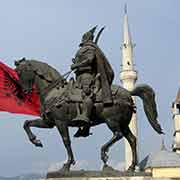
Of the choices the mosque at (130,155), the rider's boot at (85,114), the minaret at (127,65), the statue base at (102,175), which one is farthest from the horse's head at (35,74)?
the minaret at (127,65)

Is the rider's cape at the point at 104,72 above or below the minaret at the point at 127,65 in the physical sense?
below

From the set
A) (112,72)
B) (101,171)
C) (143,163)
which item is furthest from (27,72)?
(143,163)

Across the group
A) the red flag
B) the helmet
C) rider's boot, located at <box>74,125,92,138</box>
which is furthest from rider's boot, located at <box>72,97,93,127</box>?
the red flag

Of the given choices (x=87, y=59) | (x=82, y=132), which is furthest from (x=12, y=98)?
(x=87, y=59)

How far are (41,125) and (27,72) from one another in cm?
131

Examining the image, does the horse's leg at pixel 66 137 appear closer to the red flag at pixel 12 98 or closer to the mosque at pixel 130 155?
the red flag at pixel 12 98

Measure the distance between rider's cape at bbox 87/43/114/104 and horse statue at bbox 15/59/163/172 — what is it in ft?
0.55

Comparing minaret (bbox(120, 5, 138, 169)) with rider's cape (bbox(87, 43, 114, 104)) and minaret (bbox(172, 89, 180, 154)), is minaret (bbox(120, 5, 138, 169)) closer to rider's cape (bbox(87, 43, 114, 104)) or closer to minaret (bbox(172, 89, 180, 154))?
minaret (bbox(172, 89, 180, 154))

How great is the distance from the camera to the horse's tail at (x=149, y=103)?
42.0ft

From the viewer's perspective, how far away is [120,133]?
12492mm

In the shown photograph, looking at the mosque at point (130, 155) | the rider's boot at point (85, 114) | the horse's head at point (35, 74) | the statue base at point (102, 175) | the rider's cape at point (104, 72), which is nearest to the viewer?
the statue base at point (102, 175)

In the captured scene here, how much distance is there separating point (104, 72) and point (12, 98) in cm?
327

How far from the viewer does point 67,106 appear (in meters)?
12.5

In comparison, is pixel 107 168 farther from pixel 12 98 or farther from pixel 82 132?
pixel 12 98
